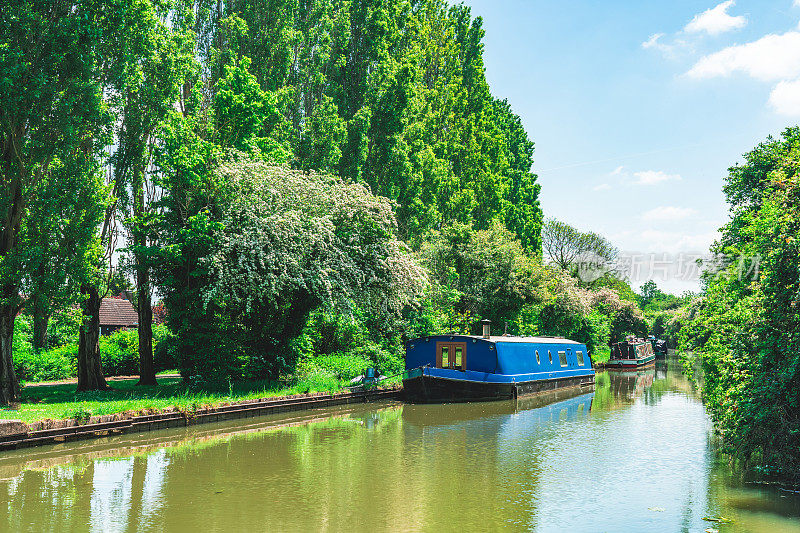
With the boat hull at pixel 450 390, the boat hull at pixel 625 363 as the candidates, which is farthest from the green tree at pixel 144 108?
the boat hull at pixel 625 363

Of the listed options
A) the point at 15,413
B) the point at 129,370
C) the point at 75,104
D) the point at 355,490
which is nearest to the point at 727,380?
the point at 355,490

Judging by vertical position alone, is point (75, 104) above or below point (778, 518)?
above

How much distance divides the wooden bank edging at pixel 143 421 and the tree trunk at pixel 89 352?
17.4 ft

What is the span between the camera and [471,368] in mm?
23375

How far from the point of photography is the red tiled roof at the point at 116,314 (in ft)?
119

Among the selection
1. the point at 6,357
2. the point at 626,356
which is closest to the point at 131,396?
the point at 6,357

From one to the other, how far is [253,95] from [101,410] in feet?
38.1

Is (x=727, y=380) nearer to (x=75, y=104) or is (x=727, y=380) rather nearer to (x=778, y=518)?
(x=778, y=518)

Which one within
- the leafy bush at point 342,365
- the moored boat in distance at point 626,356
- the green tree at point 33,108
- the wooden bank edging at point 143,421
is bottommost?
the moored boat in distance at point 626,356

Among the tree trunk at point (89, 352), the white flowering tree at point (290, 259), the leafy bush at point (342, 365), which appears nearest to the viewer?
the white flowering tree at point (290, 259)

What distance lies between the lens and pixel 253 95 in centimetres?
2167

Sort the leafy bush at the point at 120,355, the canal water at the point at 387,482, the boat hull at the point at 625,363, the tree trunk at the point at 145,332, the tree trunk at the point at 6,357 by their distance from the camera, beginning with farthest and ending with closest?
1. the boat hull at the point at 625,363
2. the leafy bush at the point at 120,355
3. the tree trunk at the point at 145,332
4. the tree trunk at the point at 6,357
5. the canal water at the point at 387,482

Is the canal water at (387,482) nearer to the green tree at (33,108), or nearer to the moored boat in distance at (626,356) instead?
the green tree at (33,108)

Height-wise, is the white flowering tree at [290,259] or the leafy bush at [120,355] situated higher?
the white flowering tree at [290,259]
